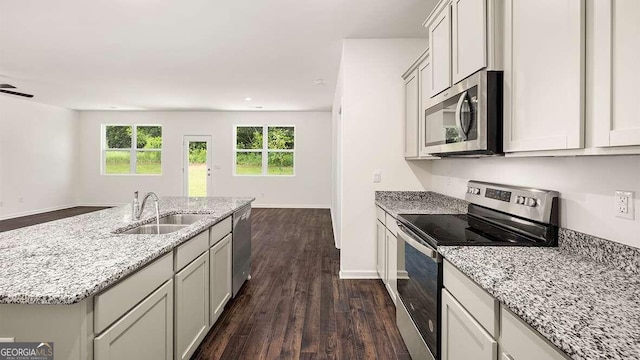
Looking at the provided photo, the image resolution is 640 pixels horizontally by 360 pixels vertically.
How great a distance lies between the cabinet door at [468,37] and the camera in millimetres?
1570

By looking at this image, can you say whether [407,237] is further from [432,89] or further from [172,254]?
[172,254]

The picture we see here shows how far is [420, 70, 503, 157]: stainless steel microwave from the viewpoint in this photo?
1.53 meters

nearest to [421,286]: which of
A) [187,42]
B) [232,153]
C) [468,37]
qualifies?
[468,37]

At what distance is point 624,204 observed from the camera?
1217 mm

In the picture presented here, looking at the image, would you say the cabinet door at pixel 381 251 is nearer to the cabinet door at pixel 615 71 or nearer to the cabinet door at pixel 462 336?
the cabinet door at pixel 462 336

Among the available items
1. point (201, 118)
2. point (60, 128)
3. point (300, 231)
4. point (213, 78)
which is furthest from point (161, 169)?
point (300, 231)

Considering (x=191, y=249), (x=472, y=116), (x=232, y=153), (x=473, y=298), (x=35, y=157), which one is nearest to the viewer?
(x=473, y=298)

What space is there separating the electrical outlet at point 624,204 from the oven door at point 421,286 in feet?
2.32

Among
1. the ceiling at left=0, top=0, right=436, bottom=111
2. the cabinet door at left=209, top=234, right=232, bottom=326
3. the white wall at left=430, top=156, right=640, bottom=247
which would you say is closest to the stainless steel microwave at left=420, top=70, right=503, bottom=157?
the white wall at left=430, top=156, right=640, bottom=247

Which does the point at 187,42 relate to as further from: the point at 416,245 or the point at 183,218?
the point at 416,245

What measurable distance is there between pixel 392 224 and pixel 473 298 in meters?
1.47

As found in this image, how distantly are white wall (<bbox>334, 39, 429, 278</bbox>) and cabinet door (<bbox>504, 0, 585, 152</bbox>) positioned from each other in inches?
75.6

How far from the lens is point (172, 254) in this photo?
1664 mm

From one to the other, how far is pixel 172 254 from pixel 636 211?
2.03 metres
